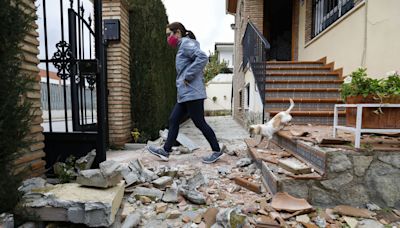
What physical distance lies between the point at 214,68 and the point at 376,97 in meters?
21.1

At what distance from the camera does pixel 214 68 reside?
2255 centimetres

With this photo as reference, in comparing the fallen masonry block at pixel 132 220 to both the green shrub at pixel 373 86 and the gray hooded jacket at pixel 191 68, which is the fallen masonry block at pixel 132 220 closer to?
the gray hooded jacket at pixel 191 68

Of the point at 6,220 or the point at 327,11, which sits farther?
the point at 327,11

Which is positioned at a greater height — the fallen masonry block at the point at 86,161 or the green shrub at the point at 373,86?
the green shrub at the point at 373,86

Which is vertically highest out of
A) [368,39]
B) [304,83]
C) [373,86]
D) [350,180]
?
[368,39]

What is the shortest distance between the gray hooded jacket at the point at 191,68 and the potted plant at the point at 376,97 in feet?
4.79

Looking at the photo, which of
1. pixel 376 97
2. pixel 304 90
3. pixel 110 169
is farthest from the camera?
pixel 304 90

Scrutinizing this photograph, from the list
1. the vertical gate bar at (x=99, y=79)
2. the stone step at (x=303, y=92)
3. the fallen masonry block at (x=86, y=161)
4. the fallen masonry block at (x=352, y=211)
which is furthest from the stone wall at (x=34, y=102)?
the stone step at (x=303, y=92)

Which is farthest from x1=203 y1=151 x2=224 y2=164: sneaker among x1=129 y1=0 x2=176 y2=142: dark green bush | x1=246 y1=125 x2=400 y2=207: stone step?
x1=129 y1=0 x2=176 y2=142: dark green bush

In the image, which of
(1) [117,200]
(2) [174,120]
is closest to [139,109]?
(2) [174,120]

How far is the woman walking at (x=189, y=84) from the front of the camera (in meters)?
2.69

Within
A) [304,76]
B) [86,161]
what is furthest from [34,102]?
[304,76]

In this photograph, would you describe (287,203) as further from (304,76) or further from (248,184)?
(304,76)

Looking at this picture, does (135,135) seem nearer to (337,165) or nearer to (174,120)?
(174,120)
